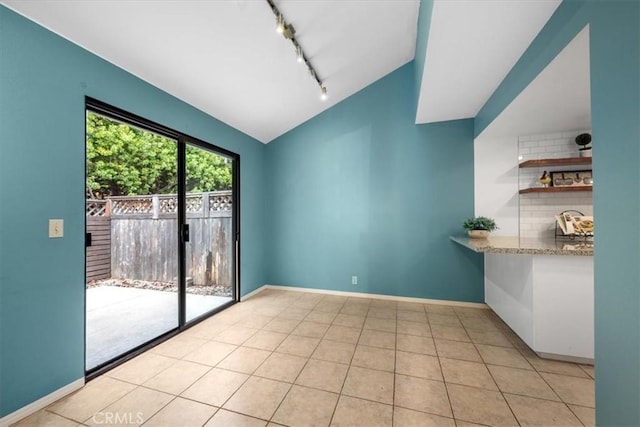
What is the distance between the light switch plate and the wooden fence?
6.57 feet

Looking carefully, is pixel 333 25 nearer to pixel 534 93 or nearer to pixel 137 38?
pixel 137 38

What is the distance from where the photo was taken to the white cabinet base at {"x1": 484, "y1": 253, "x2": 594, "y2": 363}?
6.34ft

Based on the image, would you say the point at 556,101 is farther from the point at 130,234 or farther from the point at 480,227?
the point at 130,234

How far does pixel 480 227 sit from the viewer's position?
2879mm

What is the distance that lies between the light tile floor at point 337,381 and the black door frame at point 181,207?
116 millimetres

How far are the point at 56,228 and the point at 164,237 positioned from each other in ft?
7.57

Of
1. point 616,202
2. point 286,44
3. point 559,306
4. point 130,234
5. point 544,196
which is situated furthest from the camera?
point 130,234

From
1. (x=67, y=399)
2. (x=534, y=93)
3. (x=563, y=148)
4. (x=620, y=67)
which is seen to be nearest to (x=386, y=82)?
(x=534, y=93)

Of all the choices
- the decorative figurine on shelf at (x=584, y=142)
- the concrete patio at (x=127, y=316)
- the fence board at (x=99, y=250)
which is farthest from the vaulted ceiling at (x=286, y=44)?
the fence board at (x=99, y=250)

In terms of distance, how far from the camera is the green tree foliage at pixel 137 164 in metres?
3.12

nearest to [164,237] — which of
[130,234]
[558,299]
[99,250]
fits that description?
[130,234]

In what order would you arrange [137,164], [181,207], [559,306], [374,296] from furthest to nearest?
[374,296], [137,164], [181,207], [559,306]

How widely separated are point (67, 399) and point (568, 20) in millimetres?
4026

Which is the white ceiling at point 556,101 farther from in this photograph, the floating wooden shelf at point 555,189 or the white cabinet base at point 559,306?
the white cabinet base at point 559,306
